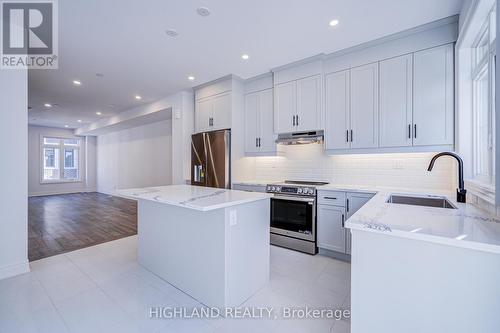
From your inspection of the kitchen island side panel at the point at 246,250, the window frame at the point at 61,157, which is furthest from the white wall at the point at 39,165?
the kitchen island side panel at the point at 246,250

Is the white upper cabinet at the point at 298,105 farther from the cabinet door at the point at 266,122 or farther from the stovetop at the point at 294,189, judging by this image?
the stovetop at the point at 294,189

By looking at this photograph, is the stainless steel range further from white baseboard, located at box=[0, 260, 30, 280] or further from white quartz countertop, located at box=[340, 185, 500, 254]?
white baseboard, located at box=[0, 260, 30, 280]

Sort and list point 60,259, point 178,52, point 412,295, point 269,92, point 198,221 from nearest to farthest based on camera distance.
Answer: point 412,295 → point 198,221 → point 60,259 → point 178,52 → point 269,92

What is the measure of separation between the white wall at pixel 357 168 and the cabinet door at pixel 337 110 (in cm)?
38

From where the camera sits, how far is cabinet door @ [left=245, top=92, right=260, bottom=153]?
411cm

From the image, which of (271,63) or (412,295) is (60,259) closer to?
(412,295)

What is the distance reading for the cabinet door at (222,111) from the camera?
408cm

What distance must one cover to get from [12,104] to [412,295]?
399 centimetres

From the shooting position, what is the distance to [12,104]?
2.50 m

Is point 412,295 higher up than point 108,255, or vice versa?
point 412,295

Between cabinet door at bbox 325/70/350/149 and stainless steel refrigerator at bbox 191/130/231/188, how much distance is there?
1.74 metres

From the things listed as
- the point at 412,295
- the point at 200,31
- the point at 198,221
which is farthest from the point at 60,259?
the point at 412,295

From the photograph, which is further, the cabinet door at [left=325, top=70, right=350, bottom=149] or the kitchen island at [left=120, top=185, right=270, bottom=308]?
the cabinet door at [left=325, top=70, right=350, bottom=149]

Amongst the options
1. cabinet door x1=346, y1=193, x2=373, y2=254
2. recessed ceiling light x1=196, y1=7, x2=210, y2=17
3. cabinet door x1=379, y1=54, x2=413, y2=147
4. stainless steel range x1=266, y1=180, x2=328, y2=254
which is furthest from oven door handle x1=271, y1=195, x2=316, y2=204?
recessed ceiling light x1=196, y1=7, x2=210, y2=17
